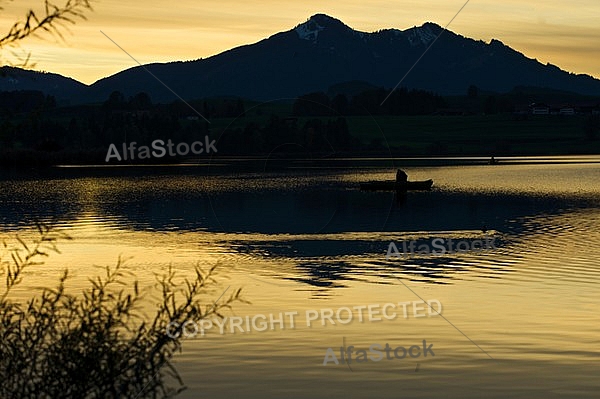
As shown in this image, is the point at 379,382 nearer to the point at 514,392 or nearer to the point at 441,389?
the point at 441,389

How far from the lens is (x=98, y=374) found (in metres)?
15.9

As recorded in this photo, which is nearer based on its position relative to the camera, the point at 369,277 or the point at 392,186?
the point at 369,277

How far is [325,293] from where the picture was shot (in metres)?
37.4

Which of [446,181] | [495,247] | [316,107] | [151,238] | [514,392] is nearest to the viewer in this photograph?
[514,392]

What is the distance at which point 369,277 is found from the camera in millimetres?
42156

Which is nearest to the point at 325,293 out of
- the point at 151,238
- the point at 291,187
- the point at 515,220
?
the point at 151,238

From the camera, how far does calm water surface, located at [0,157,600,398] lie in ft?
79.7

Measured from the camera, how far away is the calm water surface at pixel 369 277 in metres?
24.3

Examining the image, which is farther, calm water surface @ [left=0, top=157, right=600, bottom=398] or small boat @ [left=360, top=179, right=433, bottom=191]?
small boat @ [left=360, top=179, right=433, bottom=191]

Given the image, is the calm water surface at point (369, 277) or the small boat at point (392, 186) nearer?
the calm water surface at point (369, 277)

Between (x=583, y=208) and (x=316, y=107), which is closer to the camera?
(x=316, y=107)

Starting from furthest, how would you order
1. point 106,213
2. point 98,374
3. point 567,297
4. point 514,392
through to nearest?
point 106,213
point 567,297
point 514,392
point 98,374

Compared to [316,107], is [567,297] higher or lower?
lower

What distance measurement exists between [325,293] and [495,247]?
19971 millimetres
